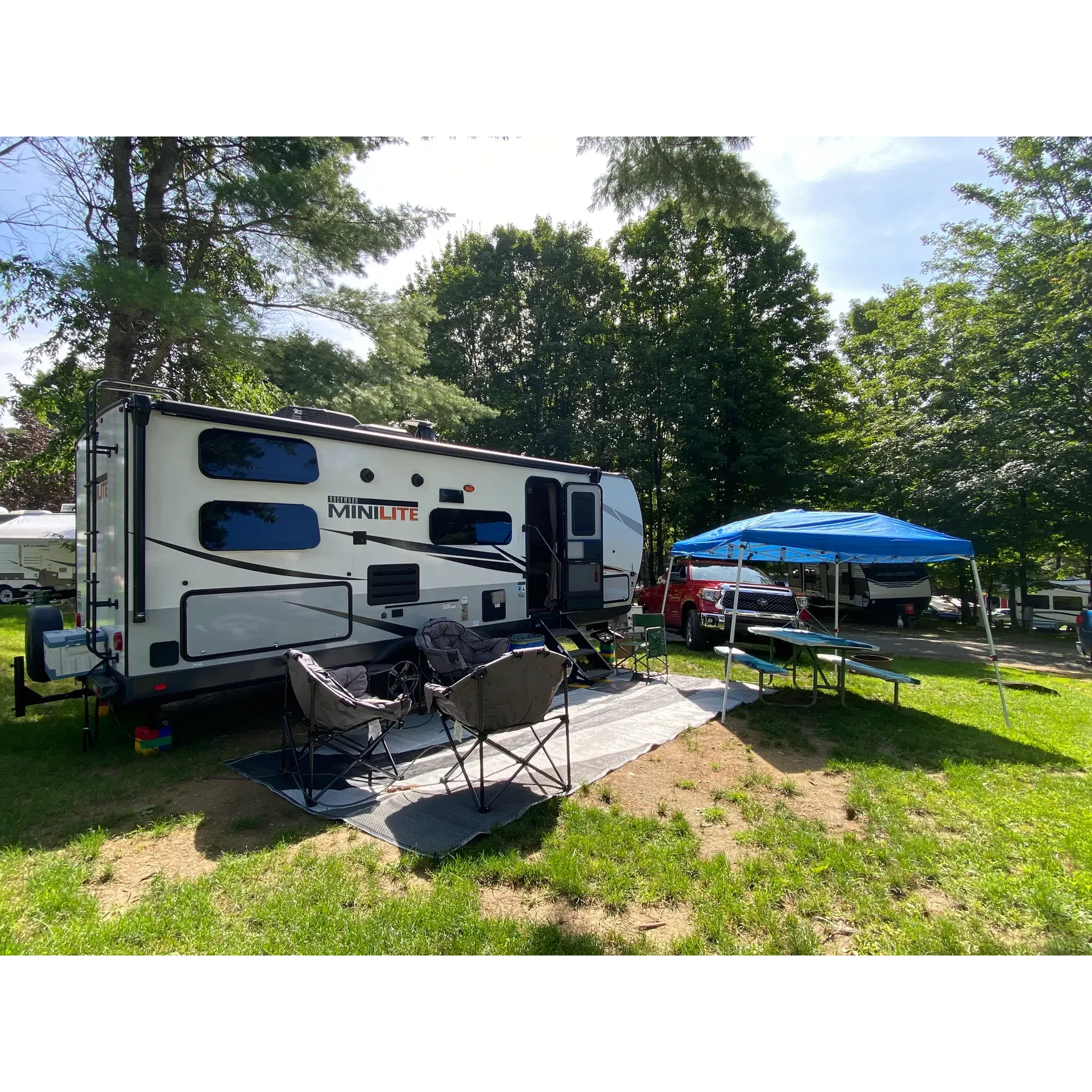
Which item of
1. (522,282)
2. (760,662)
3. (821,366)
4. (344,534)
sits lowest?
(760,662)

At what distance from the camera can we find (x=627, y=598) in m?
9.23

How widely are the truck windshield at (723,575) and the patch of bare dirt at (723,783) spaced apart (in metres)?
6.09

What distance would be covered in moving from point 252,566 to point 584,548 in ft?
15.0

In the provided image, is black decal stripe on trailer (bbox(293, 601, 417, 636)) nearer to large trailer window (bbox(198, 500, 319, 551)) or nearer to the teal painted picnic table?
large trailer window (bbox(198, 500, 319, 551))

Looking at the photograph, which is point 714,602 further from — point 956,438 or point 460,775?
point 956,438

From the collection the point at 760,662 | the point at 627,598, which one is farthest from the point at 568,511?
the point at 760,662

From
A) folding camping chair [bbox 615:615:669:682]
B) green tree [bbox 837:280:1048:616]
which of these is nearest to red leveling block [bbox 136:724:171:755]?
folding camping chair [bbox 615:615:669:682]

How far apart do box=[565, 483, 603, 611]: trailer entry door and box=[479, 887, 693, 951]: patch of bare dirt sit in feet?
17.7

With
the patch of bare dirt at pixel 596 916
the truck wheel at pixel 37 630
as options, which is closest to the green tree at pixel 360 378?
the truck wheel at pixel 37 630

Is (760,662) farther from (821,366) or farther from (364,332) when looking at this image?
(821,366)

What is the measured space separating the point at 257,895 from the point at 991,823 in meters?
4.31

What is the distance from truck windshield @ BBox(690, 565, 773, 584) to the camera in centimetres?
1158

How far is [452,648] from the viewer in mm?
6273

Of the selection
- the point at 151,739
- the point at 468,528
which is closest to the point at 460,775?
the point at 151,739
